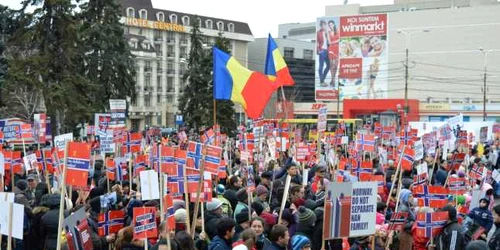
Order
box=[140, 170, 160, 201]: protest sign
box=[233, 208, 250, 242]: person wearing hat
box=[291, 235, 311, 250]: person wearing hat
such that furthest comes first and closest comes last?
box=[140, 170, 160, 201]: protest sign < box=[233, 208, 250, 242]: person wearing hat < box=[291, 235, 311, 250]: person wearing hat

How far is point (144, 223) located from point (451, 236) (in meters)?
3.51

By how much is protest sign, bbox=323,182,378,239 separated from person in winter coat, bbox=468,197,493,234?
277 centimetres

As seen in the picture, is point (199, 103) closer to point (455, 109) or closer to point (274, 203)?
point (455, 109)

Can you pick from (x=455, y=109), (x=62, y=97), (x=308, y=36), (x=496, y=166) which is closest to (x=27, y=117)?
(x=62, y=97)

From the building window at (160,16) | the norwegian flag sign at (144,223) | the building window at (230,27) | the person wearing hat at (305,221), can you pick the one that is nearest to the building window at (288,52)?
the building window at (230,27)

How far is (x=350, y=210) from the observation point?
7660 mm

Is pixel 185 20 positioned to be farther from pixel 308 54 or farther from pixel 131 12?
pixel 308 54

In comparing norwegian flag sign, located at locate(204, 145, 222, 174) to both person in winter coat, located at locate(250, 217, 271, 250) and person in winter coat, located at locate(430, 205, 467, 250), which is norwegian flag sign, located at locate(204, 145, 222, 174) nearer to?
person in winter coat, located at locate(250, 217, 271, 250)

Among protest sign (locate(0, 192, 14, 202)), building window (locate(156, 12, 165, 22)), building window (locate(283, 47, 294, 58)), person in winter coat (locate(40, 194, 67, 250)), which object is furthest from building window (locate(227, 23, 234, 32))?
protest sign (locate(0, 192, 14, 202))

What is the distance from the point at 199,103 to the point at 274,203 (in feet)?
139

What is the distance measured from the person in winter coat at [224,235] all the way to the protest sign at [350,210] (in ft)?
3.10

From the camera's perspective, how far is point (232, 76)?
1792cm

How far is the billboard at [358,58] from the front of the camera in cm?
8844

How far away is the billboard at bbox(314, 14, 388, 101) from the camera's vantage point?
8844 centimetres
